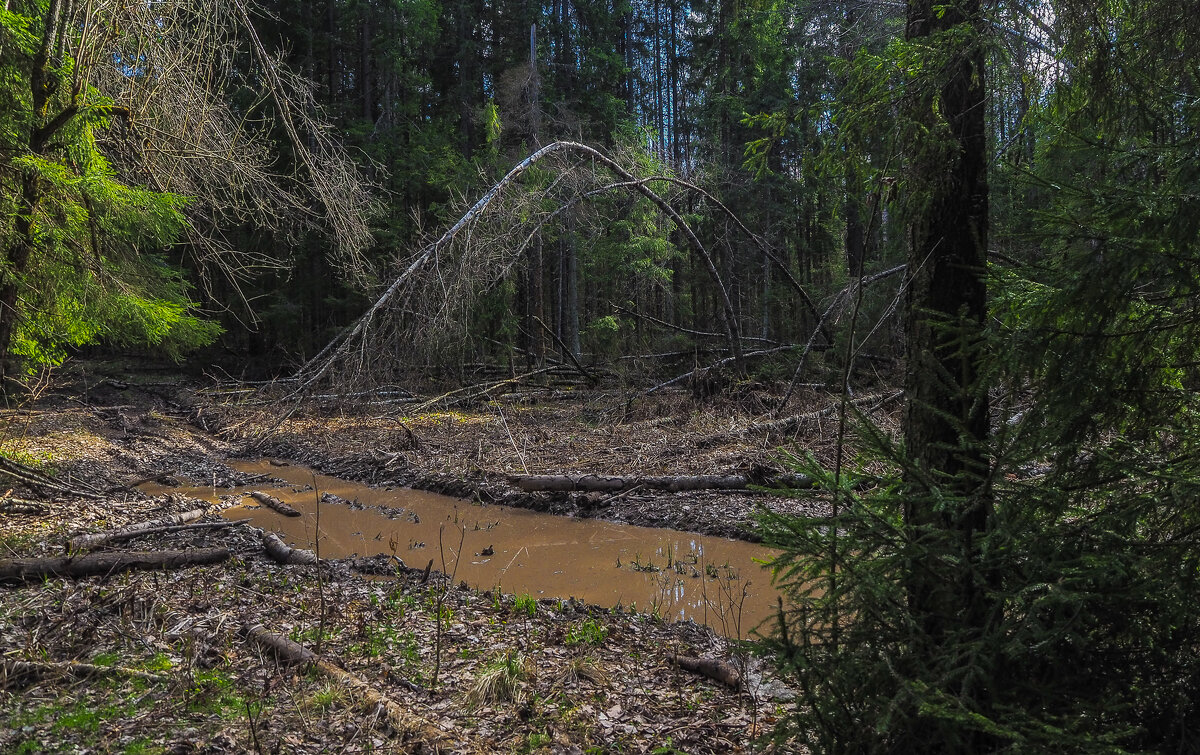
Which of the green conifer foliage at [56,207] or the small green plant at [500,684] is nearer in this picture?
the small green plant at [500,684]

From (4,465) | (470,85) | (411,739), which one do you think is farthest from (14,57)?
(470,85)

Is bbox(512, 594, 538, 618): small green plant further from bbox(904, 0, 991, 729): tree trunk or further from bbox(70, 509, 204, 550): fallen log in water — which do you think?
bbox(70, 509, 204, 550): fallen log in water

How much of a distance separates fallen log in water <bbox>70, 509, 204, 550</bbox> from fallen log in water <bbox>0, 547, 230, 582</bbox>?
0.98 feet

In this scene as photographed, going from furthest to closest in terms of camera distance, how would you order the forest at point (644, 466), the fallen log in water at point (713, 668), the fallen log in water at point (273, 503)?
1. the fallen log in water at point (273, 503)
2. the fallen log in water at point (713, 668)
3. the forest at point (644, 466)

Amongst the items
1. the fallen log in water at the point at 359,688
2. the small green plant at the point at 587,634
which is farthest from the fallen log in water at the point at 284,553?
the small green plant at the point at 587,634

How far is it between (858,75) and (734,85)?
2669 centimetres

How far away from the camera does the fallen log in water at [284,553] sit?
636 cm

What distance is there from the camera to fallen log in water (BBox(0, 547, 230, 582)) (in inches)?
191

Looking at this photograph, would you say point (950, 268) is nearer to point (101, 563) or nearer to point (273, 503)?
point (101, 563)

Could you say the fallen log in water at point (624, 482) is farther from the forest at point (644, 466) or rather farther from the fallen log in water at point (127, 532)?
the fallen log in water at point (127, 532)

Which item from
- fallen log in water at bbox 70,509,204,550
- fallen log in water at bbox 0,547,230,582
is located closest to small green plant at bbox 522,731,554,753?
fallen log in water at bbox 0,547,230,582

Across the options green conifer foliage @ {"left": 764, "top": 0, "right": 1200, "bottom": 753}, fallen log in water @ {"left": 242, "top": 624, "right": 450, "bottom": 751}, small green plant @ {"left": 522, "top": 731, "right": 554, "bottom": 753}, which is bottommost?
small green plant @ {"left": 522, "top": 731, "right": 554, "bottom": 753}

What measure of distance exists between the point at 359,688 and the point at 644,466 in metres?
6.49

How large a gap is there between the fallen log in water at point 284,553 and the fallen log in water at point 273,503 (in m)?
1.85
